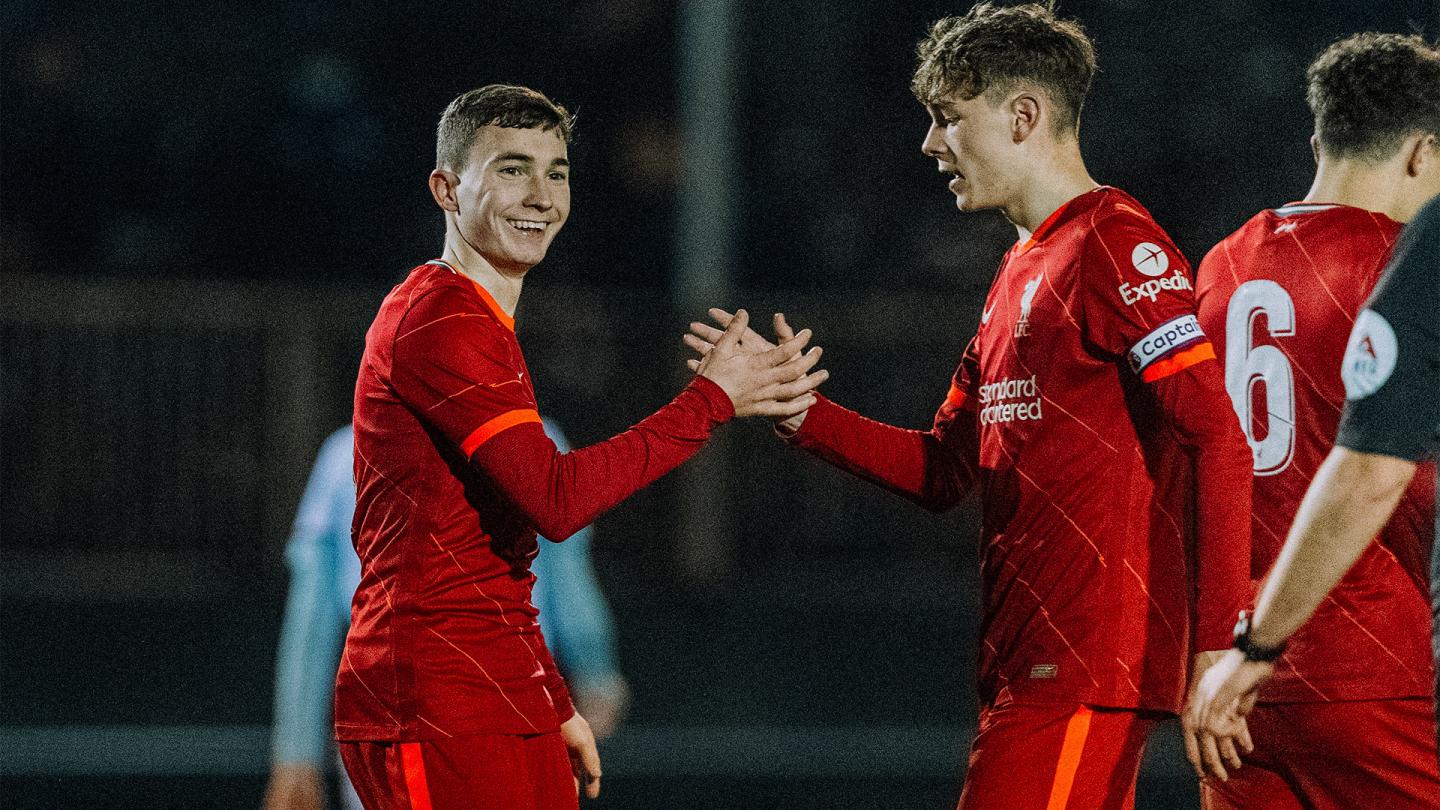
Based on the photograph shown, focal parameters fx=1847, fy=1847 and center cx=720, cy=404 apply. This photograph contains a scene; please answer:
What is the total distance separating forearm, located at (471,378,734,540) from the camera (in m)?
3.19

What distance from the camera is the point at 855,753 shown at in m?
7.52

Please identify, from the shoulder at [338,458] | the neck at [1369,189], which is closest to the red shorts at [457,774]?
the shoulder at [338,458]

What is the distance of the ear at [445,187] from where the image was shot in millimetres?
3529

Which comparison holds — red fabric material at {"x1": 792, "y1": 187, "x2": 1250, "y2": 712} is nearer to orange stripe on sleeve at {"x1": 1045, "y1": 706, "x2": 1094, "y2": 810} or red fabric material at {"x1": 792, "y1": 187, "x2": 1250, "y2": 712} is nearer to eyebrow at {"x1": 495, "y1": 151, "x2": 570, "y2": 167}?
orange stripe on sleeve at {"x1": 1045, "y1": 706, "x2": 1094, "y2": 810}

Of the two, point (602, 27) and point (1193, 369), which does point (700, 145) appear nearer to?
point (602, 27)

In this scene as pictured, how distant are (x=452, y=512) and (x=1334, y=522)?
4.94 feet

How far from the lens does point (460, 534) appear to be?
3.26 meters

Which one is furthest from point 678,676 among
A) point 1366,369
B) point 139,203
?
point 1366,369

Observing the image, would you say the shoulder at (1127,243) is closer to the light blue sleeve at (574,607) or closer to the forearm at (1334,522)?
the forearm at (1334,522)

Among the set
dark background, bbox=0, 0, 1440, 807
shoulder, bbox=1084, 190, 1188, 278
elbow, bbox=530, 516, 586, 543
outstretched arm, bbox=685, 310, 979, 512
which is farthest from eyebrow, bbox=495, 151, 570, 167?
dark background, bbox=0, 0, 1440, 807

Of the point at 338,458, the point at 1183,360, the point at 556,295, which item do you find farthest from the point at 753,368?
the point at 556,295

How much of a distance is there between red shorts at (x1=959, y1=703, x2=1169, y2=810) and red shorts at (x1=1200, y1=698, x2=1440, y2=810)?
200 millimetres

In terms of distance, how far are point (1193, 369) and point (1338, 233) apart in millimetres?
518

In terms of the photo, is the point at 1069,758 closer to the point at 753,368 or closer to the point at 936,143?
the point at 753,368
